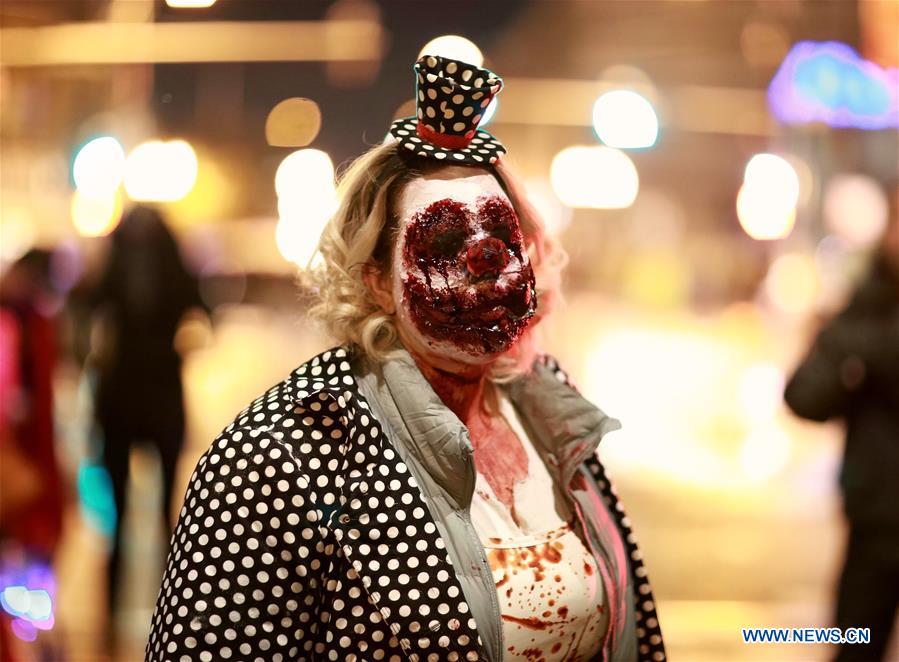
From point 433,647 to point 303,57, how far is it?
7.62 feet

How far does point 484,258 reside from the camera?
1687mm

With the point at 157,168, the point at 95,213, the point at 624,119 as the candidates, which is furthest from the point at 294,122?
the point at 624,119

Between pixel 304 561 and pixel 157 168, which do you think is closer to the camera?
pixel 304 561

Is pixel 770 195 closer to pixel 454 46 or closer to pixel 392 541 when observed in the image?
pixel 454 46

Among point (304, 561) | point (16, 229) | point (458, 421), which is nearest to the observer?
point (304, 561)

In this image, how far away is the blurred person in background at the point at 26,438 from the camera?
127 inches

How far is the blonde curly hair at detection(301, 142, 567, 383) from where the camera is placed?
1.76 meters

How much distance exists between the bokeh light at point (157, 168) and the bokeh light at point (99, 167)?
55 mm

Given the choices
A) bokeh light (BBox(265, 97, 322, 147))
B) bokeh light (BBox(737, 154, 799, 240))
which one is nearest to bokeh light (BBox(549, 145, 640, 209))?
bokeh light (BBox(737, 154, 799, 240))

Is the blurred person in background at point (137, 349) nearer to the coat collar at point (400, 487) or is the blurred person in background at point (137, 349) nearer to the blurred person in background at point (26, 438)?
the blurred person in background at point (26, 438)

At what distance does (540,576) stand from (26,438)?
2187 millimetres

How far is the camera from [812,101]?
17.7 ft

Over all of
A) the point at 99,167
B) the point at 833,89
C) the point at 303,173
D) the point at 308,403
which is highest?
the point at 833,89

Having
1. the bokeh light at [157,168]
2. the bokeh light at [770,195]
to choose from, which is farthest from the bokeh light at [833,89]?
the bokeh light at [157,168]
